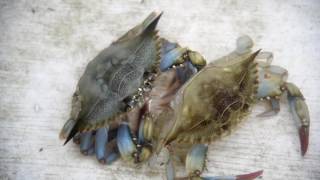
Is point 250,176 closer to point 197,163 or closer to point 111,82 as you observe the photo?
point 197,163

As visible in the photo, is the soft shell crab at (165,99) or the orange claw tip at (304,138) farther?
the orange claw tip at (304,138)

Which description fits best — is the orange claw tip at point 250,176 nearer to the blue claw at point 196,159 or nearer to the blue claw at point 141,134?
the blue claw at point 196,159

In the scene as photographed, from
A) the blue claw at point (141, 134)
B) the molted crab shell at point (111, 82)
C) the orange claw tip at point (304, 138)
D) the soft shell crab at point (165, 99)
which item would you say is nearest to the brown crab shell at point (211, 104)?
the soft shell crab at point (165, 99)

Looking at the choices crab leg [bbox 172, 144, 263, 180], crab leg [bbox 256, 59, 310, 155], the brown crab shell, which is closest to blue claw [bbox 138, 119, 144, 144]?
the brown crab shell

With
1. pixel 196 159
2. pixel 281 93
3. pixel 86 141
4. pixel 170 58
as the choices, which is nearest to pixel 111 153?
pixel 86 141

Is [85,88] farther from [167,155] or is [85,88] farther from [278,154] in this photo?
[278,154]

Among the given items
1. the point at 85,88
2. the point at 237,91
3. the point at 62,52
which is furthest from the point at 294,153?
the point at 62,52
